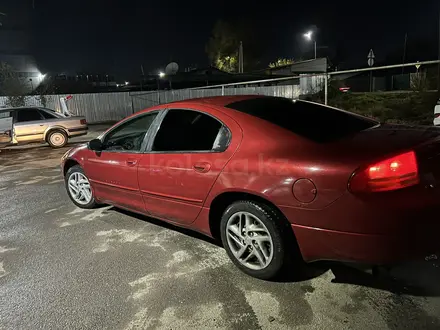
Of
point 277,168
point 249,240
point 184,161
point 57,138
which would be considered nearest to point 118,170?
point 184,161

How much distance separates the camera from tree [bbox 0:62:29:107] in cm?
1986

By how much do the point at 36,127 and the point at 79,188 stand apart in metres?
7.97

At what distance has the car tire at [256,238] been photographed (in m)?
2.59

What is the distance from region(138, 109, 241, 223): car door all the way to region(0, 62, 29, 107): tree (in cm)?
1976

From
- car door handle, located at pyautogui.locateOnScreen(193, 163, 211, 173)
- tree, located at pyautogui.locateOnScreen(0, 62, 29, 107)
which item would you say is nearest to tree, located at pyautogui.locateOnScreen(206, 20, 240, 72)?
tree, located at pyautogui.locateOnScreen(0, 62, 29, 107)

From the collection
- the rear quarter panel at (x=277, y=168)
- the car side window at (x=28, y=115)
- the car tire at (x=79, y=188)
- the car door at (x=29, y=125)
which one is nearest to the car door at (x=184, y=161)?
the rear quarter panel at (x=277, y=168)

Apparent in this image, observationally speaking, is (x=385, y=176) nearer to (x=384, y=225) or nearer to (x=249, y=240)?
(x=384, y=225)

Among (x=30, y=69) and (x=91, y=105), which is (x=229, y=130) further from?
(x=30, y=69)

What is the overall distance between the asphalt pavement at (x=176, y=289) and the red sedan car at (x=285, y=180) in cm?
29

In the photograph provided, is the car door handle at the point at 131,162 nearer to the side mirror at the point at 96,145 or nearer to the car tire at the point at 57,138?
the side mirror at the point at 96,145

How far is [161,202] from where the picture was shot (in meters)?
3.42

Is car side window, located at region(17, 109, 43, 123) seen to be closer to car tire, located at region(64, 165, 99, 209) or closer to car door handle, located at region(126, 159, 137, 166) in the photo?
car tire, located at region(64, 165, 99, 209)

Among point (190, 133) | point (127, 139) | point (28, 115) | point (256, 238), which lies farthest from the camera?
point (28, 115)

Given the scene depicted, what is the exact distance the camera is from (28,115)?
11516 mm
